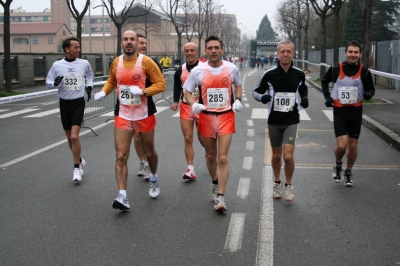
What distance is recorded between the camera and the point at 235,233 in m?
5.67

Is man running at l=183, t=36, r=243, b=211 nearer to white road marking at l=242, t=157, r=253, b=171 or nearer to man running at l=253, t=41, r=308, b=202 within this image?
man running at l=253, t=41, r=308, b=202

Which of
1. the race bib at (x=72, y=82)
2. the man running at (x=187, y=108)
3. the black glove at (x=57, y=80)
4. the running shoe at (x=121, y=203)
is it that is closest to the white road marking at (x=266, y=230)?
the man running at (x=187, y=108)

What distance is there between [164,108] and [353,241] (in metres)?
14.7

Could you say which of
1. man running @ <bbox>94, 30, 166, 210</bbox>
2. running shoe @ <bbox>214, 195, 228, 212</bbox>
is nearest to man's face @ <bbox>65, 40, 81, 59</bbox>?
man running @ <bbox>94, 30, 166, 210</bbox>

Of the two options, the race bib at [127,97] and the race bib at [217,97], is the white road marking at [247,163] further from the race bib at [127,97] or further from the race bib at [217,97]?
the race bib at [127,97]

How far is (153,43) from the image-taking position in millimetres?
101812

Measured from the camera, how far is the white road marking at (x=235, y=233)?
5.26 meters

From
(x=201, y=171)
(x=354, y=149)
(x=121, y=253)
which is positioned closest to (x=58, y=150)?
(x=201, y=171)

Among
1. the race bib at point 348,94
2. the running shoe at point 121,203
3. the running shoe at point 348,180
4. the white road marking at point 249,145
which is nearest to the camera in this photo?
the running shoe at point 121,203

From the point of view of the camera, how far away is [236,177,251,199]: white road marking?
7.31 m

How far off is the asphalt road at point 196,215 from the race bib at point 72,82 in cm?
125

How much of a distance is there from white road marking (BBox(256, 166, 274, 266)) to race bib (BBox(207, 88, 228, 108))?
4.07 ft

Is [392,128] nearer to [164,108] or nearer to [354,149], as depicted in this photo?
[354,149]

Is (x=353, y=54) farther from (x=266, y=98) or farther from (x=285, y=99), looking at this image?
(x=266, y=98)
